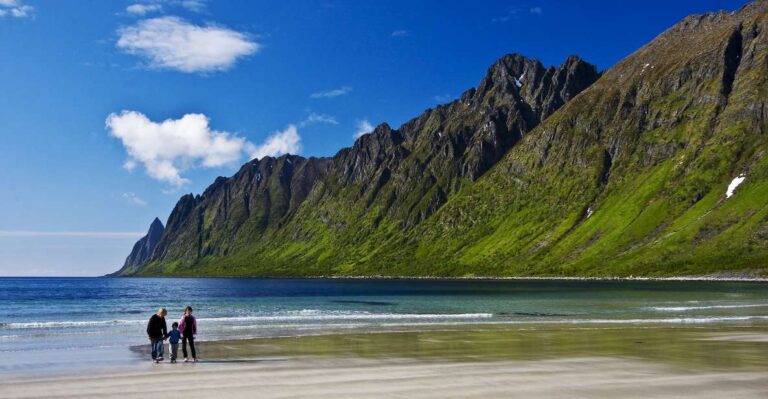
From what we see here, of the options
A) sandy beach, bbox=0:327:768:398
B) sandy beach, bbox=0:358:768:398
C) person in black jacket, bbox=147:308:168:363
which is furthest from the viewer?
person in black jacket, bbox=147:308:168:363

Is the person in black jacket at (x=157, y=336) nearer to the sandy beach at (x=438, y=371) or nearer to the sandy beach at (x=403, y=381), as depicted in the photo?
the sandy beach at (x=438, y=371)

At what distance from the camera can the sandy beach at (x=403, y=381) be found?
78.2 ft

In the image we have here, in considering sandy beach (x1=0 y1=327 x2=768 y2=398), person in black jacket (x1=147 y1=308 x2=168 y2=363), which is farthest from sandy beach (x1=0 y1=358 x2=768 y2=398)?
person in black jacket (x1=147 y1=308 x2=168 y2=363)

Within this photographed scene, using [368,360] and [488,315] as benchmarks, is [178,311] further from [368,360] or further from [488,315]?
[368,360]

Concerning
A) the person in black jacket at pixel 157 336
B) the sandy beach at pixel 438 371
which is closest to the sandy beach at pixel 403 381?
the sandy beach at pixel 438 371

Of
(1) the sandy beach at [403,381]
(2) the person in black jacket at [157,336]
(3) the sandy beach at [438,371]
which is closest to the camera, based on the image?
(1) the sandy beach at [403,381]

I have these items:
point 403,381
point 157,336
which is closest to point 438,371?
point 403,381

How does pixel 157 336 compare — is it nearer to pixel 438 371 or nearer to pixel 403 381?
pixel 403 381

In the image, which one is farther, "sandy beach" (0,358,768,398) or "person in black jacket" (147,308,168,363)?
"person in black jacket" (147,308,168,363)

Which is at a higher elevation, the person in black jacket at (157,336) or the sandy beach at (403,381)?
the person in black jacket at (157,336)

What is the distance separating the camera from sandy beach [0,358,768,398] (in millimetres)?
23828

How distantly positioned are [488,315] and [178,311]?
51.2 metres

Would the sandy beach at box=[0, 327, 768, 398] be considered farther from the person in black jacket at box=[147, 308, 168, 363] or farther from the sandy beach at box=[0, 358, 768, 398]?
the person in black jacket at box=[147, 308, 168, 363]

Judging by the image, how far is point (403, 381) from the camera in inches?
1046
